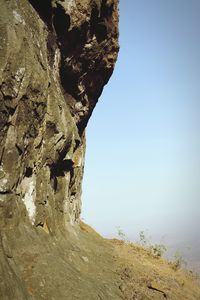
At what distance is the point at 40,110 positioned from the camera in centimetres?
1290

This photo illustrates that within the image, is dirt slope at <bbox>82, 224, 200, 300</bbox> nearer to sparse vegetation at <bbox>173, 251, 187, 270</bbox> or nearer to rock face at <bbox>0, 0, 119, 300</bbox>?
sparse vegetation at <bbox>173, 251, 187, 270</bbox>

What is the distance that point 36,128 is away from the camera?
12.8 m

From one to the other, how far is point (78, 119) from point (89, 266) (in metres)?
11.3

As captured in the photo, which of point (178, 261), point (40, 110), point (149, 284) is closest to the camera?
point (40, 110)

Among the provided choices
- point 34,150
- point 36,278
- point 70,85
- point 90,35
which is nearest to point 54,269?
point 36,278

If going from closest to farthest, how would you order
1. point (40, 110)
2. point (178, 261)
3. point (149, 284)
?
point (40, 110) → point (149, 284) → point (178, 261)

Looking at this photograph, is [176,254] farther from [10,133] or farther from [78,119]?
[10,133]

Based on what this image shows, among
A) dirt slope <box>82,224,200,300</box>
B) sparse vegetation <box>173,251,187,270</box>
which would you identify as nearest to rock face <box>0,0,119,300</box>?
dirt slope <box>82,224,200,300</box>

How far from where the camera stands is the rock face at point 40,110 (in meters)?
10.3

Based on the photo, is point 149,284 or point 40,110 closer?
point 40,110

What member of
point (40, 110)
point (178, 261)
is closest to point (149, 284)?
point (178, 261)

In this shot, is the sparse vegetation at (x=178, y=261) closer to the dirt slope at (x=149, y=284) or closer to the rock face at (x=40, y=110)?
the dirt slope at (x=149, y=284)

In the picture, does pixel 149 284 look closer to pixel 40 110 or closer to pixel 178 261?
pixel 178 261

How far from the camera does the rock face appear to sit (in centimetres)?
1031
